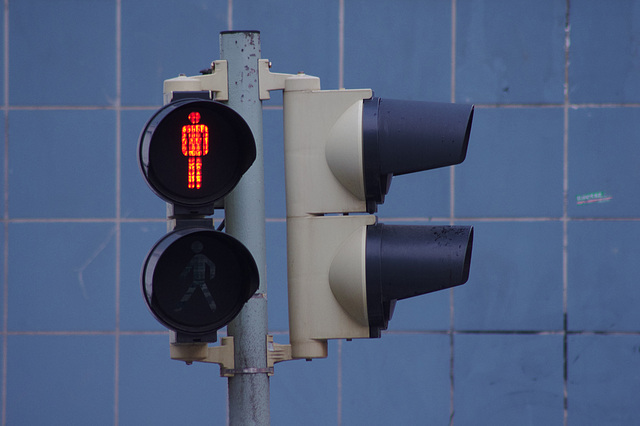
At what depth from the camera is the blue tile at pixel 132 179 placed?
8773mm

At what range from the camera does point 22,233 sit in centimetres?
882

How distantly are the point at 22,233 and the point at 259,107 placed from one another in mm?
6328

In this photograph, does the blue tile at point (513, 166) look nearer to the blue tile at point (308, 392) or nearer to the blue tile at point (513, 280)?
the blue tile at point (513, 280)

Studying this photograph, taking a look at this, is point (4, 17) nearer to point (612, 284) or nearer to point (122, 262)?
point (122, 262)

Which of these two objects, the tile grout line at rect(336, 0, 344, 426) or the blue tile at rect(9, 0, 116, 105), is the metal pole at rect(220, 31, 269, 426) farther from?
the blue tile at rect(9, 0, 116, 105)

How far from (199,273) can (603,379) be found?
680 cm

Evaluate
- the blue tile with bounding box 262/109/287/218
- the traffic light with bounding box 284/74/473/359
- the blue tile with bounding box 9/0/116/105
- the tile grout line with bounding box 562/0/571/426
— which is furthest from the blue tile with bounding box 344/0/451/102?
the traffic light with bounding box 284/74/473/359

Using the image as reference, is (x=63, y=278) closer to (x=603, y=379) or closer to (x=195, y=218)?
(x=603, y=379)

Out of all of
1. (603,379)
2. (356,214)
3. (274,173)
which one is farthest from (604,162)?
(356,214)

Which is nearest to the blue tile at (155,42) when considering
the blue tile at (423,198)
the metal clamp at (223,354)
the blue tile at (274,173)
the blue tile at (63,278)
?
the blue tile at (274,173)

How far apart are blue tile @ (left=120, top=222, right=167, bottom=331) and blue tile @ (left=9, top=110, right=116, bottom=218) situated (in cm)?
43

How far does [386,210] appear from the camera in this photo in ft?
28.5

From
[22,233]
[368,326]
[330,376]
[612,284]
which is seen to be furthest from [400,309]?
[368,326]

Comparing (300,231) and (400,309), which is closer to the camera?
(300,231)
